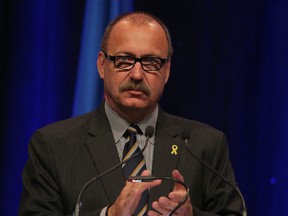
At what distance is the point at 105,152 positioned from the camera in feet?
8.04

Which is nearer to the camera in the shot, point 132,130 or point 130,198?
point 130,198

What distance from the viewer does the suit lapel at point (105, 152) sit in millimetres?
2363

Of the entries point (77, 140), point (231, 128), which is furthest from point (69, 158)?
point (231, 128)

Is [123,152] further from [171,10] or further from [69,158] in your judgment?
[171,10]

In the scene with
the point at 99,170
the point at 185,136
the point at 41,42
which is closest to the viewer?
the point at 185,136

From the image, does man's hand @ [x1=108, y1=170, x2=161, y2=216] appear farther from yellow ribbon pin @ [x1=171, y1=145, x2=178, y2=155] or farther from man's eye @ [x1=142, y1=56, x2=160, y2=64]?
man's eye @ [x1=142, y1=56, x2=160, y2=64]

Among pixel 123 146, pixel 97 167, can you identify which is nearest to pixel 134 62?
pixel 123 146

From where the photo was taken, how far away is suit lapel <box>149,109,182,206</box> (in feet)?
7.91

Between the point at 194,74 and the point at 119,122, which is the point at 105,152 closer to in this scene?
the point at 119,122

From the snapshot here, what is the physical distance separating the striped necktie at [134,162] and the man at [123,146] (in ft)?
0.04

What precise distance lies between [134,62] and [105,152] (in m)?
0.37

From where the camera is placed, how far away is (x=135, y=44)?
2490 millimetres

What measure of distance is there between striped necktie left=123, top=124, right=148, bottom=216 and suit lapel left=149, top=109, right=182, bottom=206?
35 millimetres

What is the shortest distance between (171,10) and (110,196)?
143 centimetres
